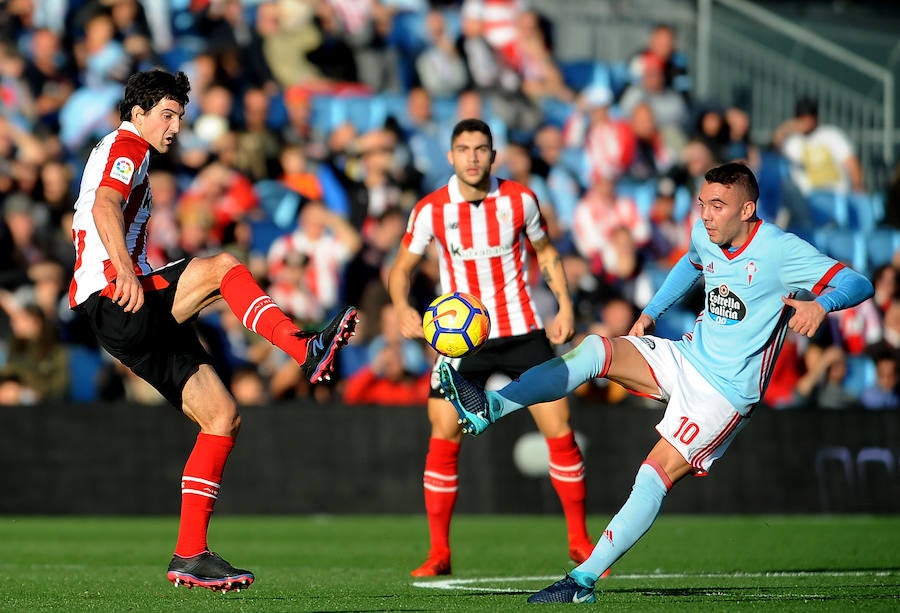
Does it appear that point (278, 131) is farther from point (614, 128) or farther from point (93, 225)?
point (93, 225)

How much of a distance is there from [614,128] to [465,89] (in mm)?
1861

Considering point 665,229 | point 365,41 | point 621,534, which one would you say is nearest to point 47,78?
point 365,41

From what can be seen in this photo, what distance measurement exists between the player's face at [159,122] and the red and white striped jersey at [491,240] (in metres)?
2.24

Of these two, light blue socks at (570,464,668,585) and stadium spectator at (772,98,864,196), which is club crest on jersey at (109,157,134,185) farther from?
stadium spectator at (772,98,864,196)

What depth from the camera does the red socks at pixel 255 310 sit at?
6.37 meters

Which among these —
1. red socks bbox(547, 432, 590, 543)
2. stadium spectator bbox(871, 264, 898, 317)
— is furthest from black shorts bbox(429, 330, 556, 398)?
stadium spectator bbox(871, 264, 898, 317)

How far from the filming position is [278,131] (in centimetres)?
1567

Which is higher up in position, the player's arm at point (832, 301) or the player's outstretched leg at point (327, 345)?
the player's arm at point (832, 301)

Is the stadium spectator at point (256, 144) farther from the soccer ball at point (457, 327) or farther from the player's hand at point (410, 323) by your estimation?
the soccer ball at point (457, 327)

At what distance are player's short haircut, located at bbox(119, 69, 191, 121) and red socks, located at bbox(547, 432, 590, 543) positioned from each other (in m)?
3.11

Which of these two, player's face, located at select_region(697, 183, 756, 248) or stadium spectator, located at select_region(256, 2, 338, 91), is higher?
stadium spectator, located at select_region(256, 2, 338, 91)

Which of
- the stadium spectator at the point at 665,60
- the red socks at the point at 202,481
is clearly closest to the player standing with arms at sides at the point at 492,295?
the red socks at the point at 202,481

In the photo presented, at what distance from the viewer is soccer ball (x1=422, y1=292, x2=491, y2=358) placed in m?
6.97

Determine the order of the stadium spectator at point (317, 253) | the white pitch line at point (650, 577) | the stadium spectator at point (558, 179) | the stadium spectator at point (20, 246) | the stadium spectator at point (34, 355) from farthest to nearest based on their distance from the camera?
1. the stadium spectator at point (558, 179)
2. the stadium spectator at point (317, 253)
3. the stadium spectator at point (20, 246)
4. the stadium spectator at point (34, 355)
5. the white pitch line at point (650, 577)
